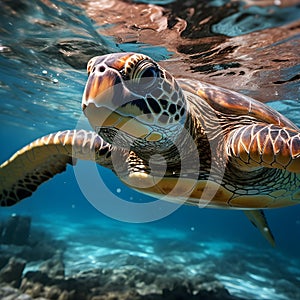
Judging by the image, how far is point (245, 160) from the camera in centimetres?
272

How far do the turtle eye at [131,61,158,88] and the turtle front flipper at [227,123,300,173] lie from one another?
44.2 inches

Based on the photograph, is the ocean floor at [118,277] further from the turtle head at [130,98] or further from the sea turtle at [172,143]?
the turtle head at [130,98]

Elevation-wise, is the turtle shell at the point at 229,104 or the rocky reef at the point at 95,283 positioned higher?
the turtle shell at the point at 229,104

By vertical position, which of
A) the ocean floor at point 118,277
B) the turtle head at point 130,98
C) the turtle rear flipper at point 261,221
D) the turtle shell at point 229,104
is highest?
the turtle shell at point 229,104

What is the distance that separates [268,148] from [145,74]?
50.6 inches

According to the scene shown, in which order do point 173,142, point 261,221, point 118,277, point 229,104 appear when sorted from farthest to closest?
point 118,277 < point 261,221 < point 229,104 < point 173,142

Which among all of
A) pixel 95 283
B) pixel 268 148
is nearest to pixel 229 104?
pixel 268 148

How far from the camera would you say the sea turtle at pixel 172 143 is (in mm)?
2025

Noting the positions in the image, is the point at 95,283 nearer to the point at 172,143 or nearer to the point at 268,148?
the point at 172,143

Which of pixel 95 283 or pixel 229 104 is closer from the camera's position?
pixel 229 104

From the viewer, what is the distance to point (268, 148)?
2.45 m

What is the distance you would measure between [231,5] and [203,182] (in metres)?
3.12

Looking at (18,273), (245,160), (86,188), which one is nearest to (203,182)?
(245,160)

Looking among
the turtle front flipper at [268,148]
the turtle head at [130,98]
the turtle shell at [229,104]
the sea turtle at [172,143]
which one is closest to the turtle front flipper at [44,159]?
the sea turtle at [172,143]
